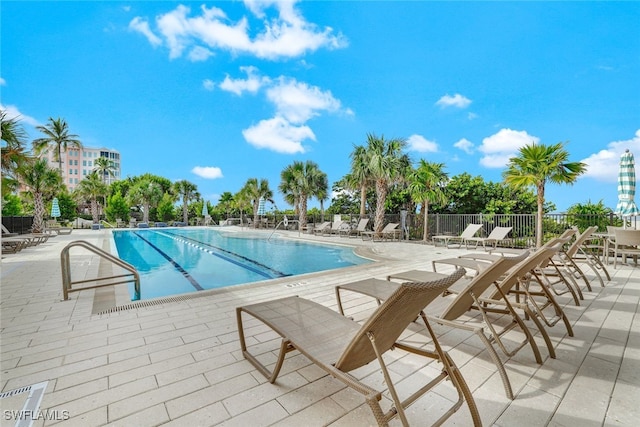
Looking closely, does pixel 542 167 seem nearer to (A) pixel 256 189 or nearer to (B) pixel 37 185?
(A) pixel 256 189

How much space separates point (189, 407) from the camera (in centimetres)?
162

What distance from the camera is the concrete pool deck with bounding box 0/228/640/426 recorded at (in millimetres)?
1554

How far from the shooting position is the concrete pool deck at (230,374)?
155 centimetres

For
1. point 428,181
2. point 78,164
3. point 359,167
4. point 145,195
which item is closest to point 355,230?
point 359,167

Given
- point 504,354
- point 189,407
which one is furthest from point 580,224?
point 189,407

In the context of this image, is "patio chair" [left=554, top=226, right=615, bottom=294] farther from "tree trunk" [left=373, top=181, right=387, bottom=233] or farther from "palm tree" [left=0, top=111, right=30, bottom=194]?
"palm tree" [left=0, top=111, right=30, bottom=194]

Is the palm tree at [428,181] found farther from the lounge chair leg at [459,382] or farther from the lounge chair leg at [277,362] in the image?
the lounge chair leg at [459,382]

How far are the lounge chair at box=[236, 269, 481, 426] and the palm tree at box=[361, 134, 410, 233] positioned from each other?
458 inches

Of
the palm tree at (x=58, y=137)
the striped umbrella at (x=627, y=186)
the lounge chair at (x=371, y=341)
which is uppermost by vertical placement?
the palm tree at (x=58, y=137)

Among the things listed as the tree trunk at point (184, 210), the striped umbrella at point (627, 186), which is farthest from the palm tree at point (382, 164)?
the tree trunk at point (184, 210)

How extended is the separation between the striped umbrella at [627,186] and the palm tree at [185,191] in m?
34.8

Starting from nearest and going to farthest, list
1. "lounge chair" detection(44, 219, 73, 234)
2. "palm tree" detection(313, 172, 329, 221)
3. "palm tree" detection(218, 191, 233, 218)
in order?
"lounge chair" detection(44, 219, 73, 234), "palm tree" detection(313, 172, 329, 221), "palm tree" detection(218, 191, 233, 218)

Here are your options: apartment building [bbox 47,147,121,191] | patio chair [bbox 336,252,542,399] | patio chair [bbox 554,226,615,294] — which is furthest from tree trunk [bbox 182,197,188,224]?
apartment building [bbox 47,147,121,191]

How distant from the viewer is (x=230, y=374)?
6.43 feet
